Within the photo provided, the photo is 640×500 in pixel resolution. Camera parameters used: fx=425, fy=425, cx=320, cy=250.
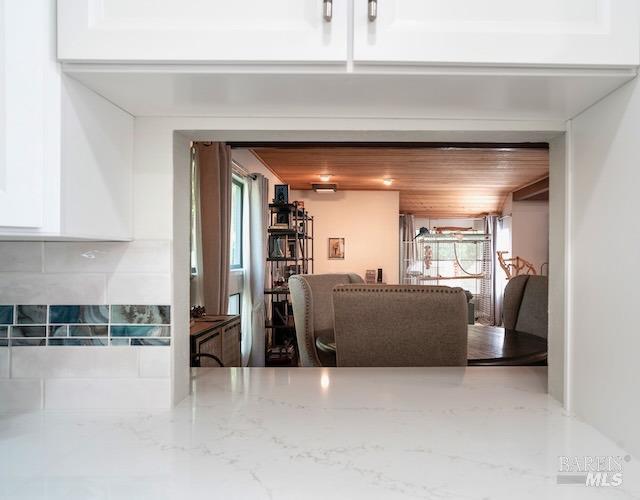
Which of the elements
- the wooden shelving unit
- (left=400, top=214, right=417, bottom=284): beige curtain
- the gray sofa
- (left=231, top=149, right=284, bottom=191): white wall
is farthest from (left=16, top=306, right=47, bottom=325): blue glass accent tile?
(left=400, top=214, right=417, bottom=284): beige curtain

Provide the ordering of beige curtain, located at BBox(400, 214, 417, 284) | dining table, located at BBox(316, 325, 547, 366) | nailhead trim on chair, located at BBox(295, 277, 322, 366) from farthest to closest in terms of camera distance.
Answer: beige curtain, located at BBox(400, 214, 417, 284) < nailhead trim on chair, located at BBox(295, 277, 322, 366) < dining table, located at BBox(316, 325, 547, 366)

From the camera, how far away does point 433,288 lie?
5.37ft

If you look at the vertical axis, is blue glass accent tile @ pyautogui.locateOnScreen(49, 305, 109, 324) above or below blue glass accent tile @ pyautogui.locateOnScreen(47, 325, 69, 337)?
above

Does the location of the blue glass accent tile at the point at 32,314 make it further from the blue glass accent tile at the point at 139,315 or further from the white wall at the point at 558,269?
the white wall at the point at 558,269

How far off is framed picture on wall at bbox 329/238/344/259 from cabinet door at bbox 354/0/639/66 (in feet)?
21.2

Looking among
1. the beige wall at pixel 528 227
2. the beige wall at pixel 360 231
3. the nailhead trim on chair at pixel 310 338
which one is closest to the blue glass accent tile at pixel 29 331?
the nailhead trim on chair at pixel 310 338

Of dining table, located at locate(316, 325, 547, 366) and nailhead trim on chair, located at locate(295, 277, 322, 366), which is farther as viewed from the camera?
nailhead trim on chair, located at locate(295, 277, 322, 366)

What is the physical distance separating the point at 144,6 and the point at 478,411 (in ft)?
2.98

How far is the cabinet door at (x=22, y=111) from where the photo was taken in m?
0.56

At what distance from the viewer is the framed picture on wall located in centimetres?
707

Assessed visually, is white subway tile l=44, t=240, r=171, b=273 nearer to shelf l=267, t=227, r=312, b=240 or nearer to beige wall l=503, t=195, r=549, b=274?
shelf l=267, t=227, r=312, b=240

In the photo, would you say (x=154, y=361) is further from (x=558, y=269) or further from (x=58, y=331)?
(x=558, y=269)

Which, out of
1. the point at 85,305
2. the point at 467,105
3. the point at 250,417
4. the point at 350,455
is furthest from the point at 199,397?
the point at 467,105

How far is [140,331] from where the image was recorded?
853mm
